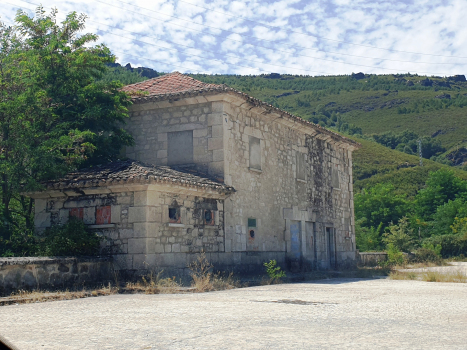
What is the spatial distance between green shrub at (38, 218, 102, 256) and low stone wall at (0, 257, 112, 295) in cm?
54

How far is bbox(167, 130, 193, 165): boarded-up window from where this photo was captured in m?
16.1

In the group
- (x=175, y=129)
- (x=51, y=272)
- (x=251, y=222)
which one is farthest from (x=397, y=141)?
(x=51, y=272)

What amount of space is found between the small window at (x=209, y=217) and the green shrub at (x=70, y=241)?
2911 mm

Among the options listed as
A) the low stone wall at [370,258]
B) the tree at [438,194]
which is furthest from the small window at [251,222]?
the tree at [438,194]

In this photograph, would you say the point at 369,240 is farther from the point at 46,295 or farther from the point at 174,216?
the point at 46,295

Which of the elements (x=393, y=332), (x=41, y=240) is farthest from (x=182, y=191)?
(x=393, y=332)

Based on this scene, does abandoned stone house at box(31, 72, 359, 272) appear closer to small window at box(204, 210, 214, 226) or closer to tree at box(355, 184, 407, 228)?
small window at box(204, 210, 214, 226)

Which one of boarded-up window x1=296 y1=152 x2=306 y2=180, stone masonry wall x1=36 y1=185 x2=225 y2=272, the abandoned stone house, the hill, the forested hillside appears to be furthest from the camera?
the hill

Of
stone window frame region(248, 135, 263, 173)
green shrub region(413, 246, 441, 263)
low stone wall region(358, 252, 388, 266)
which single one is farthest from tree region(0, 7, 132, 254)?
green shrub region(413, 246, 441, 263)

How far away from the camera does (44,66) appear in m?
14.7

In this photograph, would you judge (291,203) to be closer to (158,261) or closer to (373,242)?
(158,261)

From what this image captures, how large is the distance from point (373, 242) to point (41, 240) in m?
23.0

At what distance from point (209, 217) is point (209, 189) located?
3.18 feet

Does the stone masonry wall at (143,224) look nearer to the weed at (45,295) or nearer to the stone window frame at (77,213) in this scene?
the stone window frame at (77,213)
